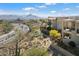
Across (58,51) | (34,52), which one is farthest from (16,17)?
(58,51)

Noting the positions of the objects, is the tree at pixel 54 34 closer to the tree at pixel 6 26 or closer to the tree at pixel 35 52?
the tree at pixel 35 52

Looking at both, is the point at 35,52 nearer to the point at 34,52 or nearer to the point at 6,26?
the point at 34,52

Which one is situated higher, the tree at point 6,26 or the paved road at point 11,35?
the tree at point 6,26

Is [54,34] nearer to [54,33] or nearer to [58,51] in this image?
[54,33]

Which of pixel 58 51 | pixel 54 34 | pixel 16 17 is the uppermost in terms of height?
pixel 16 17

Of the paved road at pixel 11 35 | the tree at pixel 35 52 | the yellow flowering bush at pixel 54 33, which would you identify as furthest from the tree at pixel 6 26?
the yellow flowering bush at pixel 54 33

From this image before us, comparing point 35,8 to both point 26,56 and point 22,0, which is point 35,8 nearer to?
point 22,0

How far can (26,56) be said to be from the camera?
3059mm

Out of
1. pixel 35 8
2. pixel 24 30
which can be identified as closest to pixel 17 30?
pixel 24 30

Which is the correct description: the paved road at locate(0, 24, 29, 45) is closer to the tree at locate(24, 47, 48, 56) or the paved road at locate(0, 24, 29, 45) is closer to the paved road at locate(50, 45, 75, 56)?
the tree at locate(24, 47, 48, 56)

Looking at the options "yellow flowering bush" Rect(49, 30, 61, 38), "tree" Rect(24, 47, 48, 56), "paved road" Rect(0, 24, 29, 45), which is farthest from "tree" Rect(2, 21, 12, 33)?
"yellow flowering bush" Rect(49, 30, 61, 38)

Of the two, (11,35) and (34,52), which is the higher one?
(11,35)

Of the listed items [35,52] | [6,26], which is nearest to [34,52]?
[35,52]

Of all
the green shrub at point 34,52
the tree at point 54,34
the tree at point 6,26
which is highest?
the tree at point 6,26
